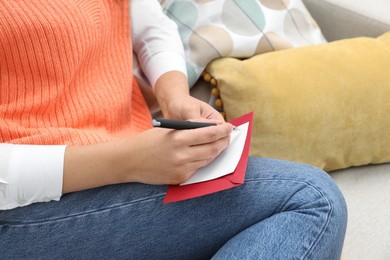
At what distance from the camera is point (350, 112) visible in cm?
116

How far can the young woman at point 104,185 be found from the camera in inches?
32.6

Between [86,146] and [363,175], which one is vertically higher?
[86,146]

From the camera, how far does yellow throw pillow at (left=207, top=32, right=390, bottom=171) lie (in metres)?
1.14

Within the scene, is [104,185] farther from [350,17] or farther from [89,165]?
[350,17]

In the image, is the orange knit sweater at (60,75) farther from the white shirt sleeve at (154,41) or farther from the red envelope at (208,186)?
the red envelope at (208,186)

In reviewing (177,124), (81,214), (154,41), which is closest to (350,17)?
(154,41)

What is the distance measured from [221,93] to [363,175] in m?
0.37

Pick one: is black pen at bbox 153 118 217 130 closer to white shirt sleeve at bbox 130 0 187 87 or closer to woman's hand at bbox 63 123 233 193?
woman's hand at bbox 63 123 233 193

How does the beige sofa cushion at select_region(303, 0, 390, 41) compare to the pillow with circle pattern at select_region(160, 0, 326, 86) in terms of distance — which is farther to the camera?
the beige sofa cushion at select_region(303, 0, 390, 41)

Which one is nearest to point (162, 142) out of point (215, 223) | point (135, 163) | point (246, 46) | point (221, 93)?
point (135, 163)

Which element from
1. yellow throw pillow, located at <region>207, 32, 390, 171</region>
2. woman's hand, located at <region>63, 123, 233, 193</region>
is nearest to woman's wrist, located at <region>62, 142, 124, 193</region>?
woman's hand, located at <region>63, 123, 233, 193</region>

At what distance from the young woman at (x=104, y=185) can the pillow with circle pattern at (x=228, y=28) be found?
0.30 m

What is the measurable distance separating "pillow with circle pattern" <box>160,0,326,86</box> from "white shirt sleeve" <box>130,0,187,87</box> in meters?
0.08

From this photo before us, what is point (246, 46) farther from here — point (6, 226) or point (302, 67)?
point (6, 226)
